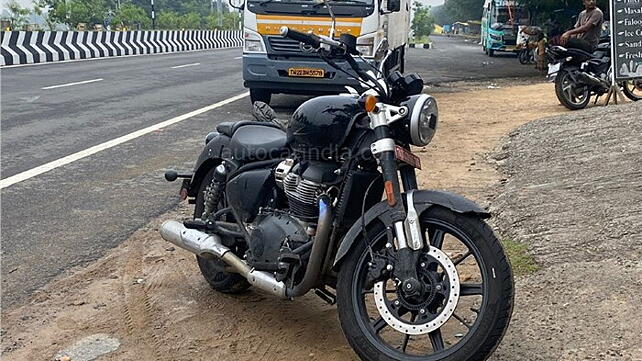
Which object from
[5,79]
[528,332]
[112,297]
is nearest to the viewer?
[528,332]

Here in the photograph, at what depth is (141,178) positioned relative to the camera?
698cm

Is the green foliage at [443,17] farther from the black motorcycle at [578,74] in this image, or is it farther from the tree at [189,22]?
the black motorcycle at [578,74]

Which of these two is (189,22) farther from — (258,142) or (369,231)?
(369,231)

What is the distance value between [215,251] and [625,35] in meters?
9.24

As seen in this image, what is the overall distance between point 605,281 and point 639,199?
125cm

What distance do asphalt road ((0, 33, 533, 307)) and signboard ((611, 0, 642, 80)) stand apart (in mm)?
5553

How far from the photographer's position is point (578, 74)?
37.0 ft

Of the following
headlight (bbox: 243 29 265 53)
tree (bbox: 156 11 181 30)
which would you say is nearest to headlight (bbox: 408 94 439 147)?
headlight (bbox: 243 29 265 53)

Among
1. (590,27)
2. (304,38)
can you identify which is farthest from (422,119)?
(590,27)

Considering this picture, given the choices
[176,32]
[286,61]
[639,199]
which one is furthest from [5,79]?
[176,32]

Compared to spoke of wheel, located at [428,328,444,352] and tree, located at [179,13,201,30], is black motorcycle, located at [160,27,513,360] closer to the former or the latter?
spoke of wheel, located at [428,328,444,352]

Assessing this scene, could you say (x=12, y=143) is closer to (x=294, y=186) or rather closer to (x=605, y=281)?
(x=294, y=186)

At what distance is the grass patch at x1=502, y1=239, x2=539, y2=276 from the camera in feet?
13.7

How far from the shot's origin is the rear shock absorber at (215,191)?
414 centimetres
